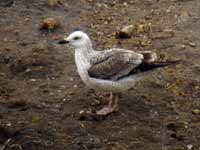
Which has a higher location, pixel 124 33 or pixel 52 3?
pixel 52 3

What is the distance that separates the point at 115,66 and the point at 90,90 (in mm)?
741

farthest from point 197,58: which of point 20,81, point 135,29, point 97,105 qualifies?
point 20,81

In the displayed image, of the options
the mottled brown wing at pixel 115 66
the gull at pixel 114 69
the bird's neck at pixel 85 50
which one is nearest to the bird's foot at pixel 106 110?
the gull at pixel 114 69

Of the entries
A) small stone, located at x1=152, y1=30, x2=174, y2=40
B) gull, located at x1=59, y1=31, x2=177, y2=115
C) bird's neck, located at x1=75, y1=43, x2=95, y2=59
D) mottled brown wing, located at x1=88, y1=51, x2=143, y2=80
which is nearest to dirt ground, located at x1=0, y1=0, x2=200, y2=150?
small stone, located at x1=152, y1=30, x2=174, y2=40

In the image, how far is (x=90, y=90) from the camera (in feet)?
25.0

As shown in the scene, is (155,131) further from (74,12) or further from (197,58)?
(74,12)

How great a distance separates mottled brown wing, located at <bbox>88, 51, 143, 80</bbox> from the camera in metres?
6.94

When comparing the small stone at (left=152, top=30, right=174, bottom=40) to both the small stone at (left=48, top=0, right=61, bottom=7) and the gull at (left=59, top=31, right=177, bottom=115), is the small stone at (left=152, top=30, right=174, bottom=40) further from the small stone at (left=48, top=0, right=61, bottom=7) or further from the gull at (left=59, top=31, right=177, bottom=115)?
the gull at (left=59, top=31, right=177, bottom=115)

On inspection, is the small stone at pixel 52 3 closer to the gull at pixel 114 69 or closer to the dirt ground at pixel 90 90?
the dirt ground at pixel 90 90

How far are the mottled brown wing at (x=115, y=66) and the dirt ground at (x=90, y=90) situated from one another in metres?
0.46

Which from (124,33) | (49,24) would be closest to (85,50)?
(124,33)

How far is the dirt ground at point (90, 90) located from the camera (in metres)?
6.62

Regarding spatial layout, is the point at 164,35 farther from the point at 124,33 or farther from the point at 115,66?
the point at 115,66

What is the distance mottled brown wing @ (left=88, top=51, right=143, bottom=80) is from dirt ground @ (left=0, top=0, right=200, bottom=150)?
0.46 m
